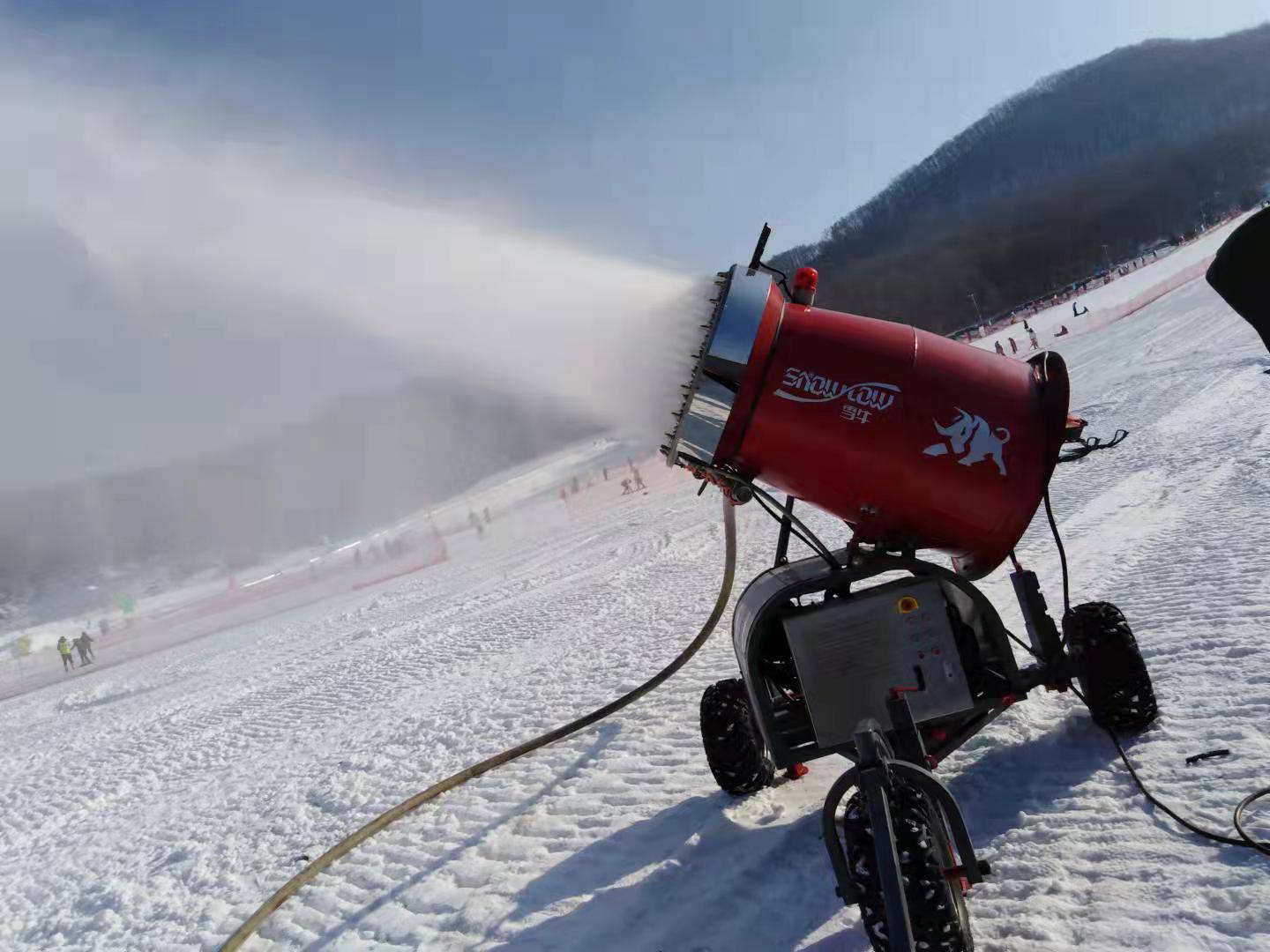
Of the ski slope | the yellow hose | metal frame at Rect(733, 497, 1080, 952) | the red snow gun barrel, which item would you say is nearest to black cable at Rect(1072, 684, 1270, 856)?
the ski slope

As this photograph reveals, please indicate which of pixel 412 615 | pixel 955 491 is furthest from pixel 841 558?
pixel 412 615

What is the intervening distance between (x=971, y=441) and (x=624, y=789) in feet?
10.6

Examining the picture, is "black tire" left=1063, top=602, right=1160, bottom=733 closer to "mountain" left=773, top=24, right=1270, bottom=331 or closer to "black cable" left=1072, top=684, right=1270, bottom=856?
"black cable" left=1072, top=684, right=1270, bottom=856

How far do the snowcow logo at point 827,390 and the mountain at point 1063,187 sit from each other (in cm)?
2922

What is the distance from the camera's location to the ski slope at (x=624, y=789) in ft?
10.7

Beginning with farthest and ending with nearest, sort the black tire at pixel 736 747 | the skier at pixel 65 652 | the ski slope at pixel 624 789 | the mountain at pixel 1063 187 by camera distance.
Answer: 1. the mountain at pixel 1063 187
2. the skier at pixel 65 652
3. the black tire at pixel 736 747
4. the ski slope at pixel 624 789

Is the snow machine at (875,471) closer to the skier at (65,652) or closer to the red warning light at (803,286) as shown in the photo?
the red warning light at (803,286)

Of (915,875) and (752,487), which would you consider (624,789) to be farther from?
(915,875)

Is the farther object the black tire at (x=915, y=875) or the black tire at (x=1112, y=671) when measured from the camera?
the black tire at (x=1112, y=671)

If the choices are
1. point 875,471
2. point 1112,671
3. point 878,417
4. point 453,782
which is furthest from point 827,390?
point 453,782

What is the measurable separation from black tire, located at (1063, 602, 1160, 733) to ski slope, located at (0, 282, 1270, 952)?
0.16m

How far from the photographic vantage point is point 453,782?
5637 mm

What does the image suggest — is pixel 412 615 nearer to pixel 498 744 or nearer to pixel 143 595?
pixel 498 744

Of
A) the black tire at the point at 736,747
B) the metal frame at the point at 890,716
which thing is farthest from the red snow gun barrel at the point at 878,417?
the black tire at the point at 736,747
